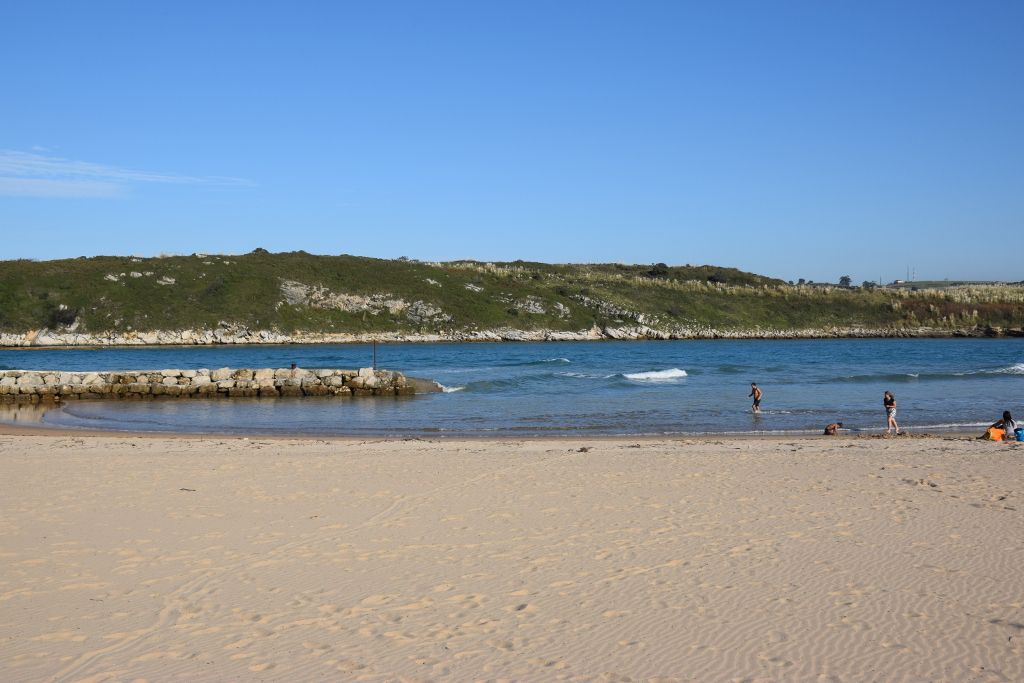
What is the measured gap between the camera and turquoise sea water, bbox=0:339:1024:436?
2508 centimetres

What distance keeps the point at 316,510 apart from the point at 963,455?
12305 millimetres

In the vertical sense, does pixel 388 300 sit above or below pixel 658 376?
above

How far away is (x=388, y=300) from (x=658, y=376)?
54812mm

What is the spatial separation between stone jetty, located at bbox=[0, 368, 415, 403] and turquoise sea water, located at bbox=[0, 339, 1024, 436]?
63.3 inches

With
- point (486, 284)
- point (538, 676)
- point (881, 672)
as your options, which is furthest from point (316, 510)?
point (486, 284)

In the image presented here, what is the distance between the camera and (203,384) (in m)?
36.0

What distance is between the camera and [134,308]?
8375 cm

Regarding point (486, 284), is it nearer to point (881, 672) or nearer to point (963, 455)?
point (963, 455)

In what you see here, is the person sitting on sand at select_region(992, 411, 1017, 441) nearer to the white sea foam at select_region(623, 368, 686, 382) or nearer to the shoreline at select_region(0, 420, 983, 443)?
the shoreline at select_region(0, 420, 983, 443)

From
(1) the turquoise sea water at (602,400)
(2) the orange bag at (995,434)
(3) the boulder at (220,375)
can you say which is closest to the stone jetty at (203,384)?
(3) the boulder at (220,375)

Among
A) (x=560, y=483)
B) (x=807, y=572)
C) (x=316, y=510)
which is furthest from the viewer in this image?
(x=560, y=483)

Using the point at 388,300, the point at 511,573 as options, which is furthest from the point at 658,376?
the point at 388,300

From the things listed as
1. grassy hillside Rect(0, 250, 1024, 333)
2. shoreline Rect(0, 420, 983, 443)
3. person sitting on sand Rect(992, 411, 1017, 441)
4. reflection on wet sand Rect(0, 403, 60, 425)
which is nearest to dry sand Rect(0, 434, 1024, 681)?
person sitting on sand Rect(992, 411, 1017, 441)

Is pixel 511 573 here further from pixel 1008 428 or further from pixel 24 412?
pixel 24 412
